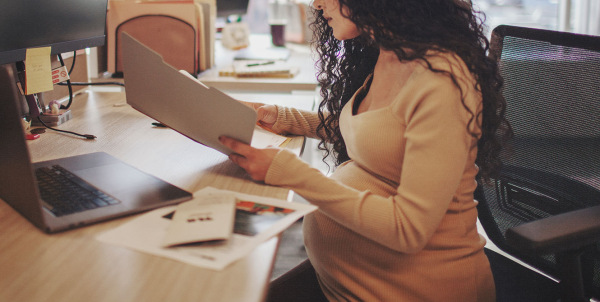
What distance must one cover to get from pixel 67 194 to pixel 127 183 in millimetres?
100

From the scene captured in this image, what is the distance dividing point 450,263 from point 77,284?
1.96 ft

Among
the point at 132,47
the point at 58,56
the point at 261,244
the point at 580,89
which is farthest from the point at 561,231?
the point at 58,56

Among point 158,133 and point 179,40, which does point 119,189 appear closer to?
point 158,133

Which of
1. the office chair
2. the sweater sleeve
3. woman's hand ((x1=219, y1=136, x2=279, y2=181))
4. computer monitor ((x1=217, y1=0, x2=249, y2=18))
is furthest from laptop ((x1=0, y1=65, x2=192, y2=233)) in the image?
computer monitor ((x1=217, y1=0, x2=249, y2=18))

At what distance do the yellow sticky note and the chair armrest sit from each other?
1060 millimetres

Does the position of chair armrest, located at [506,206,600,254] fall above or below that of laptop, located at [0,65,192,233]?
below

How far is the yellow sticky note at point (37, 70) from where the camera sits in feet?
3.92

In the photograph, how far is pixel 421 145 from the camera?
79cm

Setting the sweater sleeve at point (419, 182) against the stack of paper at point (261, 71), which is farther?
the stack of paper at point (261, 71)

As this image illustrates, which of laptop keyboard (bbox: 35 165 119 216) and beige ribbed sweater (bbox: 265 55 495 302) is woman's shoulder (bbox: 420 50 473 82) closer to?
beige ribbed sweater (bbox: 265 55 495 302)

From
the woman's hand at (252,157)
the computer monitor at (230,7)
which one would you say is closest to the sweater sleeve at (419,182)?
the woman's hand at (252,157)

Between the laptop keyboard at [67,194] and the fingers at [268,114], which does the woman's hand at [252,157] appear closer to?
the laptop keyboard at [67,194]

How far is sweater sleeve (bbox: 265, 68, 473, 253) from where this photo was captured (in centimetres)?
79

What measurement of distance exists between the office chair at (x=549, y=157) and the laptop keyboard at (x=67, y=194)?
0.70m
